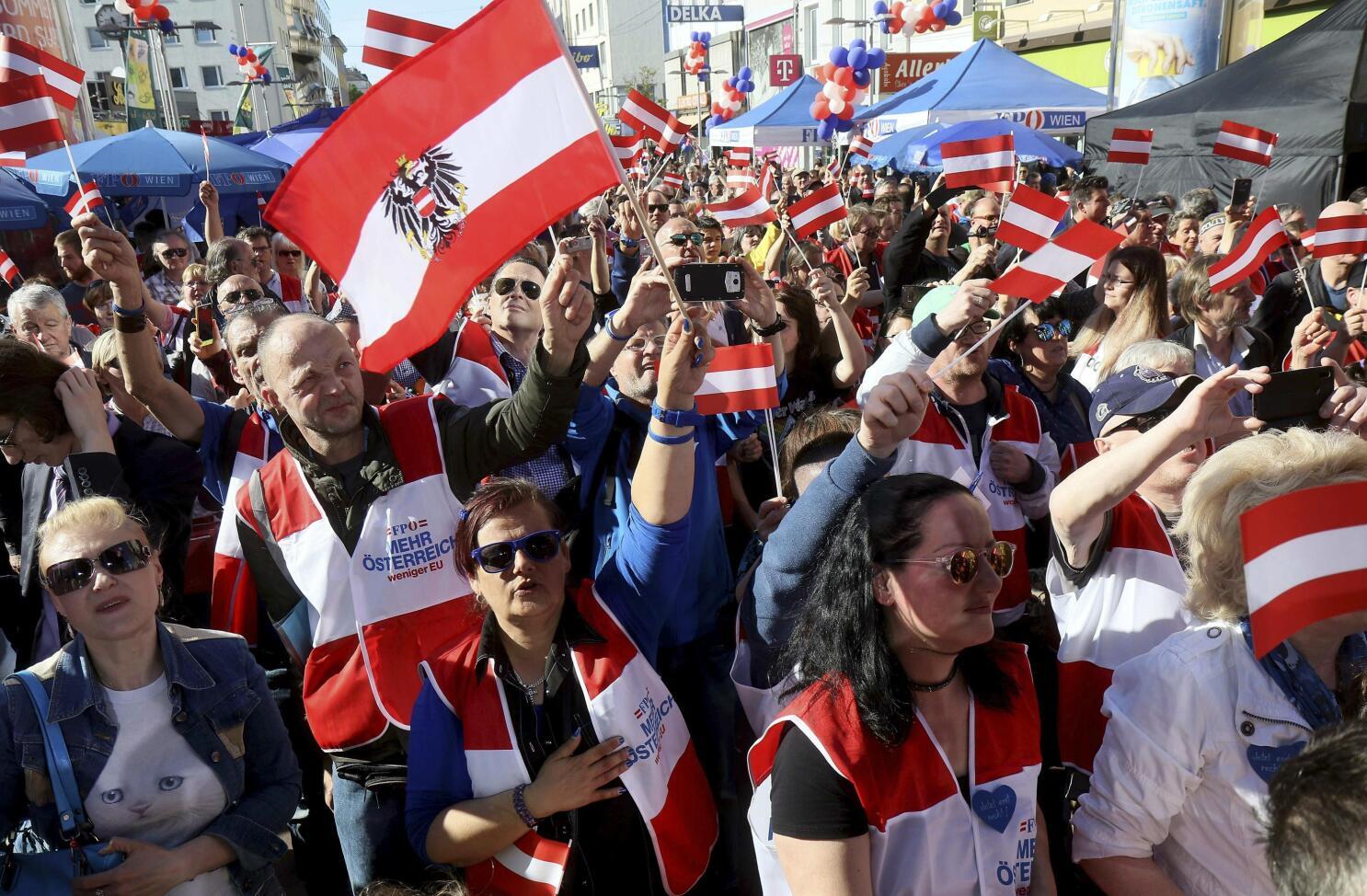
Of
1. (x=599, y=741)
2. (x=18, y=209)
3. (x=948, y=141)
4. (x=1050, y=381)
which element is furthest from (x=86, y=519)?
(x=948, y=141)

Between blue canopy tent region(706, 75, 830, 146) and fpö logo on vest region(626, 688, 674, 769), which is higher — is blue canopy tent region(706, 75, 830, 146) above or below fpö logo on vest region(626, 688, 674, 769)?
below

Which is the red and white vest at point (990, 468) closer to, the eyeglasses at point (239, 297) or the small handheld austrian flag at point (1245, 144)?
the eyeglasses at point (239, 297)

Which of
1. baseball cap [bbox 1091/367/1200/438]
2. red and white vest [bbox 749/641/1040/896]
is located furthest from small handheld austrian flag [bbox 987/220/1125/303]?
red and white vest [bbox 749/641/1040/896]

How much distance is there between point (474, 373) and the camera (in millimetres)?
4219

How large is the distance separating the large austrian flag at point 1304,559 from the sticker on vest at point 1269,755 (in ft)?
1.04

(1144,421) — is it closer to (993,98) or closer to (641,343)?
(641,343)

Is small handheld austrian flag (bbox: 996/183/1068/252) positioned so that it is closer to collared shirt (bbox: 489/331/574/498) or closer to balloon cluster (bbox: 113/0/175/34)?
collared shirt (bbox: 489/331/574/498)

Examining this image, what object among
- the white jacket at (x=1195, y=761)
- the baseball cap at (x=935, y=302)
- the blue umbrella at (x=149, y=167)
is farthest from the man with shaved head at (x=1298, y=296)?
the blue umbrella at (x=149, y=167)

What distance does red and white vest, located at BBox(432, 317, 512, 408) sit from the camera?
4.17m

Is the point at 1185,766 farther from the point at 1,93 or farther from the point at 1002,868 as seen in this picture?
the point at 1,93

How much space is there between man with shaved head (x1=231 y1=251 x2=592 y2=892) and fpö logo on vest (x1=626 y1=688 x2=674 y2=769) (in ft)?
2.24

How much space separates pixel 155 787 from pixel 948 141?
14478mm

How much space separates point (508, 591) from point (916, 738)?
0.92 meters

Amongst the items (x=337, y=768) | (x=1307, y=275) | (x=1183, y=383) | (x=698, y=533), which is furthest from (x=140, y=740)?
(x=1307, y=275)
